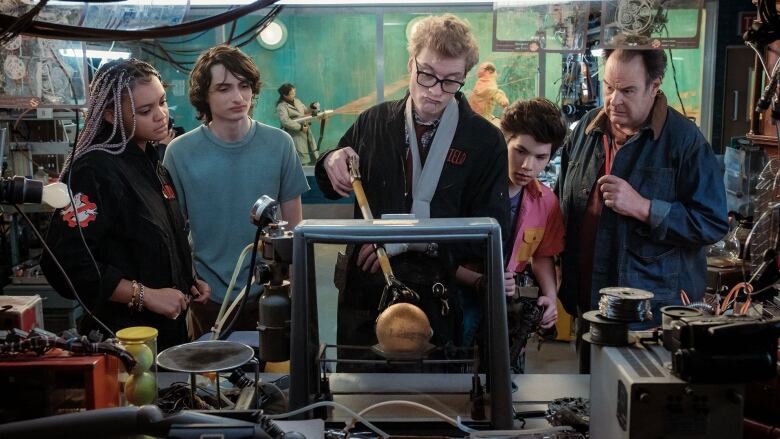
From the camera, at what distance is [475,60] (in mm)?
2035

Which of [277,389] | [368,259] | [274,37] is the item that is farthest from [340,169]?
[274,37]

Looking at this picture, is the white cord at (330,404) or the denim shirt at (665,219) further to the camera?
the denim shirt at (665,219)

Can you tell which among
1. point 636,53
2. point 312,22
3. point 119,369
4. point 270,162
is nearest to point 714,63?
point 312,22

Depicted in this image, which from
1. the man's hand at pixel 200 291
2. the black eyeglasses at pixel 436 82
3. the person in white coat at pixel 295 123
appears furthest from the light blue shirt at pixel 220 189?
the person in white coat at pixel 295 123

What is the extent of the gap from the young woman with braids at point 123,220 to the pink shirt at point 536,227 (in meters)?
0.99

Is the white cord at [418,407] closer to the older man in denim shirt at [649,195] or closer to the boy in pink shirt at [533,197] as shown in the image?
the boy in pink shirt at [533,197]

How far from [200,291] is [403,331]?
39.7 inches

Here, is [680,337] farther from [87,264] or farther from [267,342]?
[87,264]

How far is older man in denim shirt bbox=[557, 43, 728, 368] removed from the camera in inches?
80.5

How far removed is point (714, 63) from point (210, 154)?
15.6ft

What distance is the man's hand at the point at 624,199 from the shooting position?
6.65ft

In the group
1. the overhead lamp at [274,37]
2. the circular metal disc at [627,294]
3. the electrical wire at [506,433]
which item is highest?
the overhead lamp at [274,37]

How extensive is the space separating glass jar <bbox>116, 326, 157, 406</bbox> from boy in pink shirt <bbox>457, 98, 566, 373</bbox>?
1.16m

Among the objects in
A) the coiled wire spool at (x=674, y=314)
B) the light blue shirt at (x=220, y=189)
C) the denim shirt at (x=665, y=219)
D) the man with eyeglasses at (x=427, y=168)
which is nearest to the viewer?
the coiled wire spool at (x=674, y=314)
